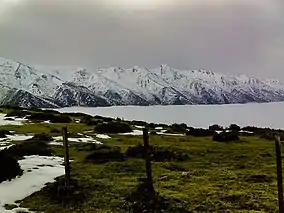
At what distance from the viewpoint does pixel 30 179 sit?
2153cm

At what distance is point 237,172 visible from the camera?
23516 millimetres

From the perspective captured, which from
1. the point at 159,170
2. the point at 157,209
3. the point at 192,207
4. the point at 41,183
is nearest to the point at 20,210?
the point at 41,183

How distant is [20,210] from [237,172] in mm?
11057

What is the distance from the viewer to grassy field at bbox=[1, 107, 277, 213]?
57.5 feet

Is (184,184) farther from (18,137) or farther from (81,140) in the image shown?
(18,137)

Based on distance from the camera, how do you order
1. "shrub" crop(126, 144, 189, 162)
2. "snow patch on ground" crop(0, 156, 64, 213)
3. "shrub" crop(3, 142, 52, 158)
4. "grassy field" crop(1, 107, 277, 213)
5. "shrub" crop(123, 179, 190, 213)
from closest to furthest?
"shrub" crop(123, 179, 190, 213) → "grassy field" crop(1, 107, 277, 213) → "snow patch on ground" crop(0, 156, 64, 213) → "shrub" crop(3, 142, 52, 158) → "shrub" crop(126, 144, 189, 162)

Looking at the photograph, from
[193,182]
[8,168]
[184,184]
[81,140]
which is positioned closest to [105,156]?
[8,168]

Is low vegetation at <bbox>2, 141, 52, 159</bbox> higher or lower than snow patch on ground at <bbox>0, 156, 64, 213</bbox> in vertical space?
higher

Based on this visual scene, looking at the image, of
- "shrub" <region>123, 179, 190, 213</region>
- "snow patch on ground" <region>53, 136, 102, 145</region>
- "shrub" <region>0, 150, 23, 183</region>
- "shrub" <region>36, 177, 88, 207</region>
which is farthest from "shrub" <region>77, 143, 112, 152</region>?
"shrub" <region>123, 179, 190, 213</region>

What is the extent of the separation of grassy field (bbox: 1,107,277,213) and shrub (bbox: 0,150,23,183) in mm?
2106

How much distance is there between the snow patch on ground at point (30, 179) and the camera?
19594 mm

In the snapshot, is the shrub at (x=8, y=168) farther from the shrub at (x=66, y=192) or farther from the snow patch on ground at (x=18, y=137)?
the snow patch on ground at (x=18, y=137)

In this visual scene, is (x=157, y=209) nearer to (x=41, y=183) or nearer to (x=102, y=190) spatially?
(x=102, y=190)

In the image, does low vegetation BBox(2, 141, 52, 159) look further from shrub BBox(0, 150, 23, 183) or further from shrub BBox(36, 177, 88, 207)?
shrub BBox(36, 177, 88, 207)
